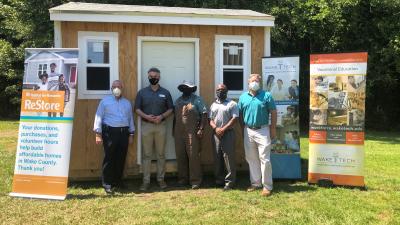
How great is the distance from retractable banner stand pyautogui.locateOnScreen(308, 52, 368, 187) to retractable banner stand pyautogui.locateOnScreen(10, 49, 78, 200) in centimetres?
405

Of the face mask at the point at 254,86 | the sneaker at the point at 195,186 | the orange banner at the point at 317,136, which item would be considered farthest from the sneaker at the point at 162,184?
the orange banner at the point at 317,136

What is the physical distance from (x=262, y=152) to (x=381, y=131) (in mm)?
14059

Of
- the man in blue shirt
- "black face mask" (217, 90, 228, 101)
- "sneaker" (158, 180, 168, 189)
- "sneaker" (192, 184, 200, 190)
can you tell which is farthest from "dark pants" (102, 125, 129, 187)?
"black face mask" (217, 90, 228, 101)

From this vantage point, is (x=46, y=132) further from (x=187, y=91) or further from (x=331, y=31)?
(x=331, y=31)

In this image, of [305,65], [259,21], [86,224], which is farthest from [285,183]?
[305,65]

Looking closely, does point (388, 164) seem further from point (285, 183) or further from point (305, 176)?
point (285, 183)

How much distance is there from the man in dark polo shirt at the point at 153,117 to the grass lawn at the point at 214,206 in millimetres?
471

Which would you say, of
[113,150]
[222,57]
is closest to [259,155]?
[222,57]

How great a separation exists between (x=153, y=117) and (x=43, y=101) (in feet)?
5.83

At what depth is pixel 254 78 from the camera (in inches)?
294

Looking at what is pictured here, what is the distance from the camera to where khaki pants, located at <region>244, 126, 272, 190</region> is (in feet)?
24.2

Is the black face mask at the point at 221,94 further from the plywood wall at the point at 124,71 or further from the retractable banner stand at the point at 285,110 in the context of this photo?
the retractable banner stand at the point at 285,110

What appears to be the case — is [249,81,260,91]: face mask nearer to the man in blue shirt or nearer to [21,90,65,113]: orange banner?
the man in blue shirt

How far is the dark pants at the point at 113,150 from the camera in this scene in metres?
7.51
